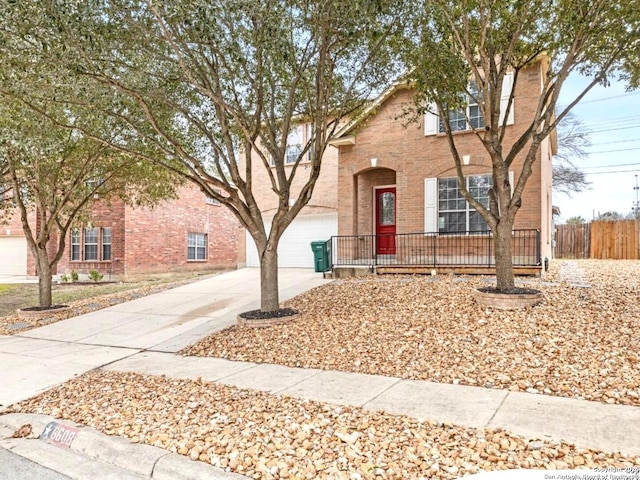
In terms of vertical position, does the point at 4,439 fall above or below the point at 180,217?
below

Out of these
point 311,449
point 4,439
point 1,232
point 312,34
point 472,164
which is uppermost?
point 312,34

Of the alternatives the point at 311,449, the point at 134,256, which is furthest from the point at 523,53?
the point at 134,256

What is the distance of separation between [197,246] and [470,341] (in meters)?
19.7

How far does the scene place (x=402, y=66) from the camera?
8.72 meters

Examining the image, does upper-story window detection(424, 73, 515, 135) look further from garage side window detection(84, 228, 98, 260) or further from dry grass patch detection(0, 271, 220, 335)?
garage side window detection(84, 228, 98, 260)

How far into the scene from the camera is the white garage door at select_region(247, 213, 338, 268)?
16.0m

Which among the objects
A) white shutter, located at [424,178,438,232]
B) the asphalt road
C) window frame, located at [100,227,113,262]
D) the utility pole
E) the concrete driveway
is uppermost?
the utility pole

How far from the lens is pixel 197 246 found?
23.5m

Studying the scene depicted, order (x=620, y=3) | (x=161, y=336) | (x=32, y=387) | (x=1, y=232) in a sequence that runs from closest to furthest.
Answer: (x=32, y=387) < (x=620, y=3) < (x=161, y=336) < (x=1, y=232)

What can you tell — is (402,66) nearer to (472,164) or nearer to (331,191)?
(472,164)

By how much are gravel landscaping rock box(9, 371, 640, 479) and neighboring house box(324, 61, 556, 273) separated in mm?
8231

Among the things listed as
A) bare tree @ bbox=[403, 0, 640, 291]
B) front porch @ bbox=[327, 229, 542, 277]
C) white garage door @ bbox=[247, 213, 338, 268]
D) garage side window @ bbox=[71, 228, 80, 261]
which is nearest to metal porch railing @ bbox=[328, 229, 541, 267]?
front porch @ bbox=[327, 229, 542, 277]

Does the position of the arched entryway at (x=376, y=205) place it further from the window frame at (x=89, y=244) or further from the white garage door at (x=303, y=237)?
the window frame at (x=89, y=244)

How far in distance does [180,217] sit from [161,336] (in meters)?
15.2
